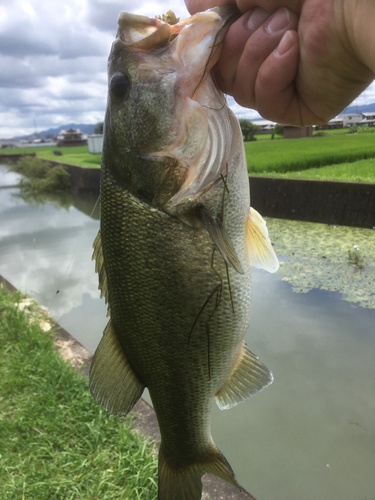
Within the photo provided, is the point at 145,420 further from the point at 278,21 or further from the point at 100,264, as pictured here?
the point at 278,21

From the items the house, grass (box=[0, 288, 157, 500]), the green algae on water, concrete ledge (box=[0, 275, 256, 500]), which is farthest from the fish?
the house

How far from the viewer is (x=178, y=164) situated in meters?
1.22

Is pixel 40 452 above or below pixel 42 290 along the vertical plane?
above

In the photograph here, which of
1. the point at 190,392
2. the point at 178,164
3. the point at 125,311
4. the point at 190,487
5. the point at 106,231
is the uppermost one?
the point at 178,164

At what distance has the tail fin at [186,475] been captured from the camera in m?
1.45

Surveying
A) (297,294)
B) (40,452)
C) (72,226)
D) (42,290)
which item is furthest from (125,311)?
(72,226)

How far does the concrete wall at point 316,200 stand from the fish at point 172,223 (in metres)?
6.30

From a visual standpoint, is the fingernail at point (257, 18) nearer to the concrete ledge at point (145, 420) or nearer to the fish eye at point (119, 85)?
the fish eye at point (119, 85)

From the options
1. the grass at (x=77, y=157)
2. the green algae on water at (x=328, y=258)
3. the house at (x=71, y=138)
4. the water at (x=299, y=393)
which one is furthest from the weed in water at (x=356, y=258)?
the house at (x=71, y=138)

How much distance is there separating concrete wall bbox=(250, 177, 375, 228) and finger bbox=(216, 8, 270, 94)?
640 cm

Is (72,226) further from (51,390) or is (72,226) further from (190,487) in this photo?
(190,487)

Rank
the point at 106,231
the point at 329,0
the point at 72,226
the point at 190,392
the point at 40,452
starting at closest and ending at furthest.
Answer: the point at 329,0 → the point at 106,231 → the point at 190,392 → the point at 40,452 → the point at 72,226

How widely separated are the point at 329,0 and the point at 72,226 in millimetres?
11412

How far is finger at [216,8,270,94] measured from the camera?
1.04 meters
